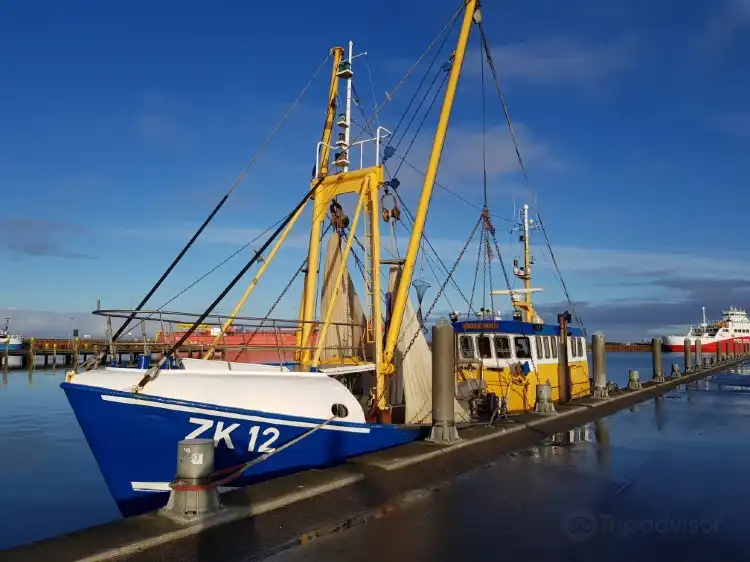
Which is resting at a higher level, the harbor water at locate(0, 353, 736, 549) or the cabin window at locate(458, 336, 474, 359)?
the cabin window at locate(458, 336, 474, 359)

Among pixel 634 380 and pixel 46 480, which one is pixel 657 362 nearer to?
pixel 634 380

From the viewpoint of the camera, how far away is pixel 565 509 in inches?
327

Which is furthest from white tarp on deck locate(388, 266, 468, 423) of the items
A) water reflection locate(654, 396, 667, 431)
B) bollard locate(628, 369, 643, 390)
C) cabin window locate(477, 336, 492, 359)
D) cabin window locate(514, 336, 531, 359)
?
bollard locate(628, 369, 643, 390)

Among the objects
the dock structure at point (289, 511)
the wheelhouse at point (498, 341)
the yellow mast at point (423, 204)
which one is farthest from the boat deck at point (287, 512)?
the wheelhouse at point (498, 341)

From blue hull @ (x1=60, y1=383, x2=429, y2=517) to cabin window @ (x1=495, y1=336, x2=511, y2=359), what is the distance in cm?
1032

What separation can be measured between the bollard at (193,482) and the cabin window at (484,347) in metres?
13.5

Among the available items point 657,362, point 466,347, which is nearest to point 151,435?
point 466,347

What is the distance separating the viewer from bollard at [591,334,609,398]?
952 inches

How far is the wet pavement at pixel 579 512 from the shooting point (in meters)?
6.57

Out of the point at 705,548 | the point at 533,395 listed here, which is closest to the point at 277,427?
the point at 705,548

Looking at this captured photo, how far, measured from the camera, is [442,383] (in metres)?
12.1

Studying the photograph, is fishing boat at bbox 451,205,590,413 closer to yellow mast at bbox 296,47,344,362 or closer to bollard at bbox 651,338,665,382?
Answer: yellow mast at bbox 296,47,344,362

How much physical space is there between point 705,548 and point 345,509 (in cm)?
433

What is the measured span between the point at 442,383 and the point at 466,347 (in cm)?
800
